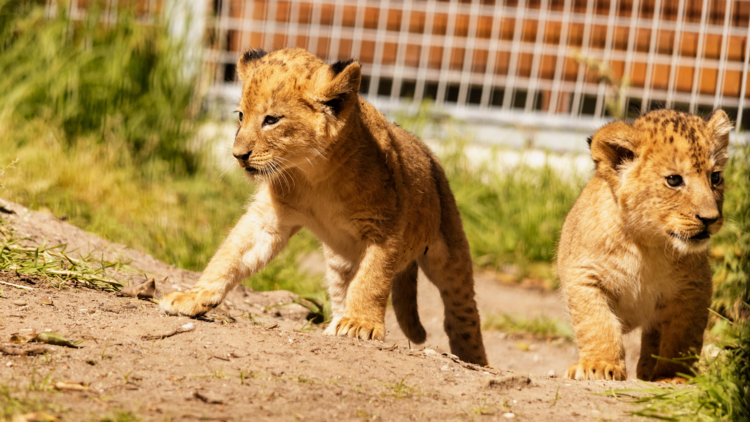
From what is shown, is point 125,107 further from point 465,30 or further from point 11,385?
point 11,385

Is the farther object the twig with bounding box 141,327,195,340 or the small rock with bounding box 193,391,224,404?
the twig with bounding box 141,327,195,340

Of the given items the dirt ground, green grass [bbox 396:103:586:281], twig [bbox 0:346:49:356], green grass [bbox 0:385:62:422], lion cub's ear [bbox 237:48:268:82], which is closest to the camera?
green grass [bbox 0:385:62:422]

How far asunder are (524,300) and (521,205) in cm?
124

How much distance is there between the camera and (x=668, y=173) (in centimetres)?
391

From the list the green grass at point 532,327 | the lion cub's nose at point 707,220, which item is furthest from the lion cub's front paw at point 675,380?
the green grass at point 532,327

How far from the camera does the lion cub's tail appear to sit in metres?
4.91

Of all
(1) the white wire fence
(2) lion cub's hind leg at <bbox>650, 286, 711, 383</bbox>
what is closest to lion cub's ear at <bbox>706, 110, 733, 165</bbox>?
(2) lion cub's hind leg at <bbox>650, 286, 711, 383</bbox>

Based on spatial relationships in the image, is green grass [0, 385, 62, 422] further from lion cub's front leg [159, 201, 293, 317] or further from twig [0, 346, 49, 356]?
lion cub's front leg [159, 201, 293, 317]

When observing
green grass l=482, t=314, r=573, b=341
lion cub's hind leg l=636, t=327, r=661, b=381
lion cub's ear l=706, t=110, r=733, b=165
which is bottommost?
green grass l=482, t=314, r=573, b=341

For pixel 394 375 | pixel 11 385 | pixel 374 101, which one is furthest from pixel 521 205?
pixel 11 385

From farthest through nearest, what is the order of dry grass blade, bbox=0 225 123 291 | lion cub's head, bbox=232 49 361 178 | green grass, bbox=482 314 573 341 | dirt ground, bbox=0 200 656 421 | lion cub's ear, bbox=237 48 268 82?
green grass, bbox=482 314 573 341
lion cub's ear, bbox=237 48 268 82
lion cub's head, bbox=232 49 361 178
dry grass blade, bbox=0 225 123 291
dirt ground, bbox=0 200 656 421

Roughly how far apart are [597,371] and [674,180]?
102 centimetres

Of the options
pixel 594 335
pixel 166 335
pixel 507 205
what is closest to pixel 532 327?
pixel 507 205

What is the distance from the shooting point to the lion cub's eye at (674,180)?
12.8ft
